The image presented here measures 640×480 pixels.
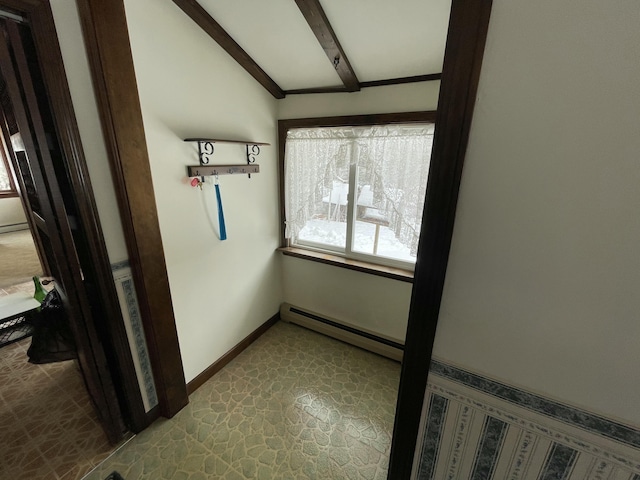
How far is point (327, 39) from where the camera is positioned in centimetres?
137

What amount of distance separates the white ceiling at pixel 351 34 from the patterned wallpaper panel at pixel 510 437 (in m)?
1.47

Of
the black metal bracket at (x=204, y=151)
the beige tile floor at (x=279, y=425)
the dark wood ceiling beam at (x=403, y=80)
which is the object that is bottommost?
the beige tile floor at (x=279, y=425)

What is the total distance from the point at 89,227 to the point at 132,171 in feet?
1.02

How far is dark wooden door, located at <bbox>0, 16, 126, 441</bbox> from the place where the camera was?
3.25 ft

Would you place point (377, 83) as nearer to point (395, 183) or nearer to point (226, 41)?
point (395, 183)

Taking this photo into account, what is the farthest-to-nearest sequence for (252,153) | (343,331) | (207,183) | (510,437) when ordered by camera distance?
1. (343,331)
2. (252,153)
3. (207,183)
4. (510,437)

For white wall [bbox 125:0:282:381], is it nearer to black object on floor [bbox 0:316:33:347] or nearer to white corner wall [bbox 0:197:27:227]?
black object on floor [bbox 0:316:33:347]

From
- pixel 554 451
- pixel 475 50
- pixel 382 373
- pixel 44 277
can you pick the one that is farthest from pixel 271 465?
A: pixel 44 277

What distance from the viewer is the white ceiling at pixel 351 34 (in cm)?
122

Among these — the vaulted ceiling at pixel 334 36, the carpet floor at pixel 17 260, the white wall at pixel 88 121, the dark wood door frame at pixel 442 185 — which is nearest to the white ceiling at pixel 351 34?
the vaulted ceiling at pixel 334 36

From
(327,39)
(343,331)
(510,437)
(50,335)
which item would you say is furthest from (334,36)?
(50,335)

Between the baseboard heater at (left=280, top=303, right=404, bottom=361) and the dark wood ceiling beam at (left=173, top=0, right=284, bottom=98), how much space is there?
1901 mm

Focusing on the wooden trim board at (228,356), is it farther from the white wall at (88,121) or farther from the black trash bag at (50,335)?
the white wall at (88,121)

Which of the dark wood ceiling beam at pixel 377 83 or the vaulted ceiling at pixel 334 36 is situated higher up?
the vaulted ceiling at pixel 334 36
